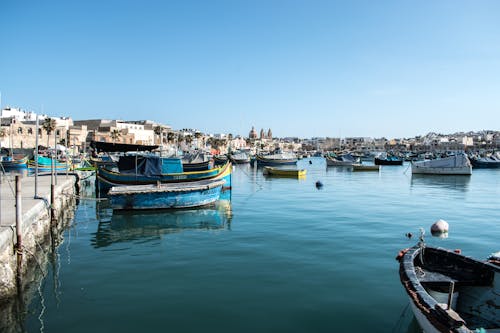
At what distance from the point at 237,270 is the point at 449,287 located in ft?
19.9

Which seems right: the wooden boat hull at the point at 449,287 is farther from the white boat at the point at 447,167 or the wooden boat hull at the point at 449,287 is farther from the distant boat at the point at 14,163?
the distant boat at the point at 14,163

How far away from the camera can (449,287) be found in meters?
7.87

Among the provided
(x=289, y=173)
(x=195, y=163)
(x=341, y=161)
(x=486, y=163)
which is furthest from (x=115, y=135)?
(x=486, y=163)

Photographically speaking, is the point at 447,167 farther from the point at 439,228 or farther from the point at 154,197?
the point at 154,197

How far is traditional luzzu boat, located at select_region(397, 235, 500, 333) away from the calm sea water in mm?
975

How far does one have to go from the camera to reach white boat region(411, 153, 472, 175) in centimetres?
5853

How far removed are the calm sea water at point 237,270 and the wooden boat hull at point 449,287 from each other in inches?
38.1

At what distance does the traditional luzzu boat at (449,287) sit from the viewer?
6.91 meters

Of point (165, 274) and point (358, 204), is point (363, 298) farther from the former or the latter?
point (358, 204)

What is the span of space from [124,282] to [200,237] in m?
5.75

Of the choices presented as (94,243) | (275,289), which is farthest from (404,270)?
(94,243)

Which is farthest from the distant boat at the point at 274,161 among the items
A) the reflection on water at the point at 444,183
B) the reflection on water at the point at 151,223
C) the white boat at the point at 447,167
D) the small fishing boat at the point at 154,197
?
the small fishing boat at the point at 154,197

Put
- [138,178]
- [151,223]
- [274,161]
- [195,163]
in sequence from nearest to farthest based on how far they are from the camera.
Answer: [151,223] < [138,178] < [195,163] < [274,161]

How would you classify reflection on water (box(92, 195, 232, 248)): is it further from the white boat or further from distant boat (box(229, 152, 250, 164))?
distant boat (box(229, 152, 250, 164))
